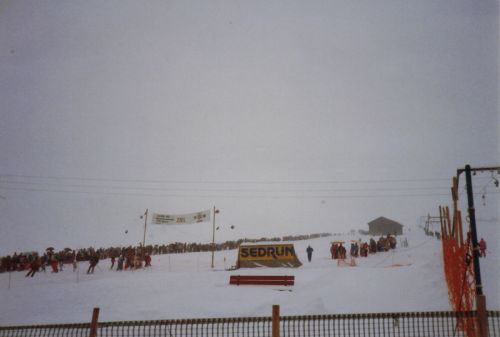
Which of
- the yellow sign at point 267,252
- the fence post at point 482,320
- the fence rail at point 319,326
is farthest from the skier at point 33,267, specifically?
the fence post at point 482,320

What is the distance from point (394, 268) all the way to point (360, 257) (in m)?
9.28

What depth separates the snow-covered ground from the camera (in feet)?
41.9

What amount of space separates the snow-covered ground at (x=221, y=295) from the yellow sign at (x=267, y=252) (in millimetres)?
4338

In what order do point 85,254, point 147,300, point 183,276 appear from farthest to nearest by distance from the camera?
point 85,254 → point 183,276 → point 147,300

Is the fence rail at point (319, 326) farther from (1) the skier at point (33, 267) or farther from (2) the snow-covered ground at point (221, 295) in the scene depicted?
(1) the skier at point (33, 267)

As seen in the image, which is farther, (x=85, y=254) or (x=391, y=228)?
(x=391, y=228)

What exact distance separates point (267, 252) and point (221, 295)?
37.9 feet

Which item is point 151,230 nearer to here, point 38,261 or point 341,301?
point 38,261

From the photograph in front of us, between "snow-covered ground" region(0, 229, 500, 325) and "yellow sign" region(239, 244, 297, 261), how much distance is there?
4338 mm

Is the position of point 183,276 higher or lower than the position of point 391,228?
lower

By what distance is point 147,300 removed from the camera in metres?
15.0

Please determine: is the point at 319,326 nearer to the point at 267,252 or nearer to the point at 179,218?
the point at 267,252

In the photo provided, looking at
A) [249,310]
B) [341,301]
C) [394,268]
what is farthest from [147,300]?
[394,268]

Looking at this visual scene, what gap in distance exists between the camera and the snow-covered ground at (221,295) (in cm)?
1277
